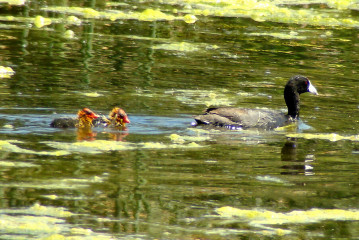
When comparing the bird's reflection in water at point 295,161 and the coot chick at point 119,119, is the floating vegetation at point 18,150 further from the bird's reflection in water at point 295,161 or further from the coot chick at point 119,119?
the bird's reflection in water at point 295,161

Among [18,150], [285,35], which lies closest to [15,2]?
[285,35]

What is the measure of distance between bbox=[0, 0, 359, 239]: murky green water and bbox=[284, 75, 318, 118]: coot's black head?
24 centimetres

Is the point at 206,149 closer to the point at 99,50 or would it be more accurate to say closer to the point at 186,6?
the point at 99,50

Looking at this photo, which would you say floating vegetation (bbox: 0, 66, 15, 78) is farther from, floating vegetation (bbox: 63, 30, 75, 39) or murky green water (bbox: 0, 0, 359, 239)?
floating vegetation (bbox: 63, 30, 75, 39)

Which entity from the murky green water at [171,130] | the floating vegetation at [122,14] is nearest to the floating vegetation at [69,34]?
the murky green water at [171,130]

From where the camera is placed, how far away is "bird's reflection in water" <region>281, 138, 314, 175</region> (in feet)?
23.1

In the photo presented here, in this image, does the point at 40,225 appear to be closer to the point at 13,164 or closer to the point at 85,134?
the point at 13,164

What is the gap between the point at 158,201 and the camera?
18.6 feet

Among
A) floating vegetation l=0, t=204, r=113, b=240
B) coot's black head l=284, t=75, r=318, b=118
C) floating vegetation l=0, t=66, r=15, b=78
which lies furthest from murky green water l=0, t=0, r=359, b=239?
coot's black head l=284, t=75, r=318, b=118

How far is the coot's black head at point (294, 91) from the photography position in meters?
9.91

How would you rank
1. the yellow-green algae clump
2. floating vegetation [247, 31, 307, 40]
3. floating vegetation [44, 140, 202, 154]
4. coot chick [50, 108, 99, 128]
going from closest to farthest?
1. floating vegetation [44, 140, 202, 154]
2. coot chick [50, 108, 99, 128]
3. floating vegetation [247, 31, 307, 40]
4. the yellow-green algae clump

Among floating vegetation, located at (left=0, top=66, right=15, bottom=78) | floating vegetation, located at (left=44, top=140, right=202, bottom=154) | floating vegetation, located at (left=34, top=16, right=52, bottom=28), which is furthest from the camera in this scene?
floating vegetation, located at (left=34, top=16, right=52, bottom=28)

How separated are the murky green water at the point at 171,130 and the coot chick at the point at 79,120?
16 centimetres

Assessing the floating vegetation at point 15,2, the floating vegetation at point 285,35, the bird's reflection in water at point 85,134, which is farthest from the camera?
the floating vegetation at point 15,2
